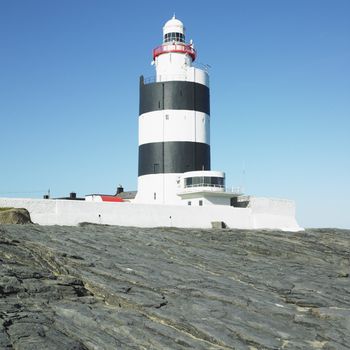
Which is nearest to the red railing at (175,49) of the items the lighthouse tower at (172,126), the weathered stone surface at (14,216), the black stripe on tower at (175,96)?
the lighthouse tower at (172,126)

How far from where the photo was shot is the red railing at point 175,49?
3797 cm

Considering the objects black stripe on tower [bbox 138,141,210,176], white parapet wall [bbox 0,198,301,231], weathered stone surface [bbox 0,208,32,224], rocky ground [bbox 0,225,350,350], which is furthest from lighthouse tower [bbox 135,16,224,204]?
rocky ground [bbox 0,225,350,350]

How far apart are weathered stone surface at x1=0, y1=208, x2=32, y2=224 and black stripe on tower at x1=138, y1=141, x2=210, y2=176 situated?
12.8 meters

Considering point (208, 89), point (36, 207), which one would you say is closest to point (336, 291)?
point (36, 207)

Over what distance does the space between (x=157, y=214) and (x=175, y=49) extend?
1431 cm

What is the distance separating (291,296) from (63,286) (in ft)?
22.0

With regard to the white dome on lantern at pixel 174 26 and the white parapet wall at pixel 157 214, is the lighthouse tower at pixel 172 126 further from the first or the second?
the white parapet wall at pixel 157 214

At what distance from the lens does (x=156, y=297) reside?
12938 millimetres

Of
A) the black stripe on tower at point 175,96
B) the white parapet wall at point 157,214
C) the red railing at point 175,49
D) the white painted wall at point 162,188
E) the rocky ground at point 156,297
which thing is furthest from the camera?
the red railing at point 175,49

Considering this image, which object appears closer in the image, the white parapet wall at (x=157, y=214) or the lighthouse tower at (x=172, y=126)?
the white parapet wall at (x=157, y=214)

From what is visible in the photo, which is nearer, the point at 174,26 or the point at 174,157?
the point at 174,157

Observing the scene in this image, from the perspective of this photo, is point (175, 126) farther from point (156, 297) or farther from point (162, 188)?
point (156, 297)

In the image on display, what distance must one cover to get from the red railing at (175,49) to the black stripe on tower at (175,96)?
286 cm

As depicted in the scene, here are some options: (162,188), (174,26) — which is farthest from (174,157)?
(174,26)
